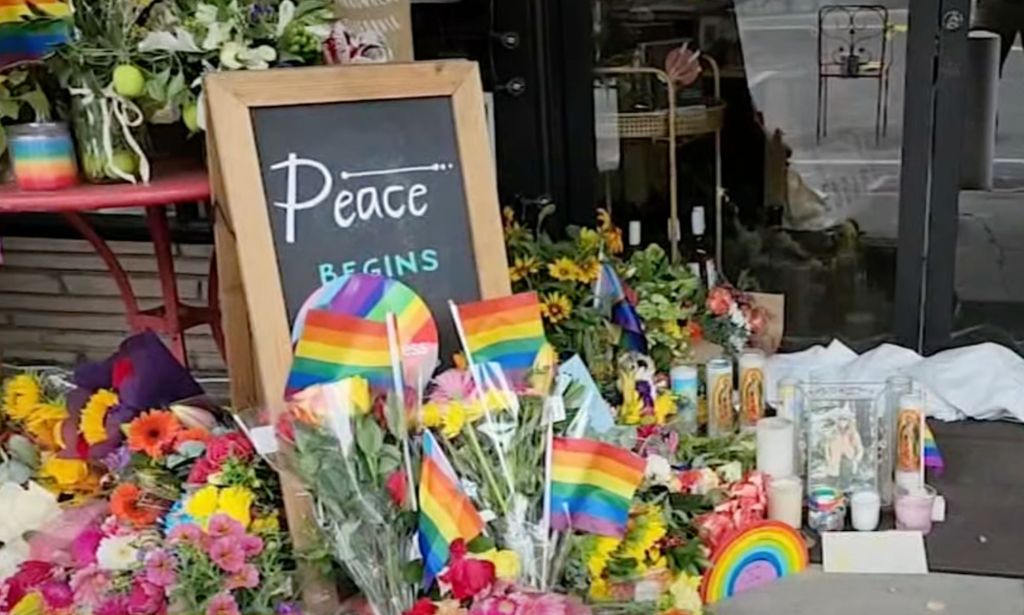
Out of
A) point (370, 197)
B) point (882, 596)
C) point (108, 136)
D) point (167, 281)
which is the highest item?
point (108, 136)

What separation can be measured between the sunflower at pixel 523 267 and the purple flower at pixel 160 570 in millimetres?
1111

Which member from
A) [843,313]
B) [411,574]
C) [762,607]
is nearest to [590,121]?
[843,313]

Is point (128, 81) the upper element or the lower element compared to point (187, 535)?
upper

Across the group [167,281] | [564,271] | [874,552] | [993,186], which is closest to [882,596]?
[874,552]

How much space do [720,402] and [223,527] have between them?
1143 mm

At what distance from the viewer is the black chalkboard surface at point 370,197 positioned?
1786mm

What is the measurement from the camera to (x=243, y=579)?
1575mm

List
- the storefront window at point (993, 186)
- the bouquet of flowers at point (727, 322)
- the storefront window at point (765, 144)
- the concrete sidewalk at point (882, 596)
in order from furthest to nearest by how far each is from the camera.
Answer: the storefront window at point (765, 144) → the storefront window at point (993, 186) → the bouquet of flowers at point (727, 322) → the concrete sidewalk at point (882, 596)

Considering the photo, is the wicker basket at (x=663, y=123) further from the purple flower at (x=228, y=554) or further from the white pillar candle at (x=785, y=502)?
the purple flower at (x=228, y=554)

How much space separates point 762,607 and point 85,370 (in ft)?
4.16

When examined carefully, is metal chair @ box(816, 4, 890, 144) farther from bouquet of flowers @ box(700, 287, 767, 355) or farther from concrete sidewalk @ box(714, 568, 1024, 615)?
concrete sidewalk @ box(714, 568, 1024, 615)

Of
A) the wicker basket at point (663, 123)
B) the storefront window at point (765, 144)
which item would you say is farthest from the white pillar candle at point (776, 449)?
the wicker basket at point (663, 123)

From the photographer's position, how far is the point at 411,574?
156cm

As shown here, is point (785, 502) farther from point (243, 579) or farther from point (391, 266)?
point (243, 579)
